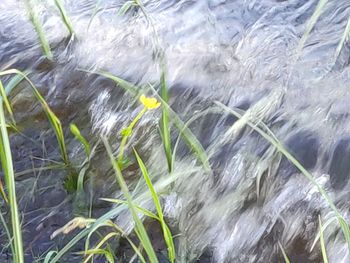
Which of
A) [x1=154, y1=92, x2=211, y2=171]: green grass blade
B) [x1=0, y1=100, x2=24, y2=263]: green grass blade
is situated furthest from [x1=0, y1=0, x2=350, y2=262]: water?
[x1=0, y1=100, x2=24, y2=263]: green grass blade

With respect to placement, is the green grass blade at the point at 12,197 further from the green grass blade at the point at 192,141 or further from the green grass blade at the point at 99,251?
the green grass blade at the point at 192,141

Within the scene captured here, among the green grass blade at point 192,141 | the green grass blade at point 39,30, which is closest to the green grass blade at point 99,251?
the green grass blade at point 192,141

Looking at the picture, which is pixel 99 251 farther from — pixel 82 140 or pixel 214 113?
pixel 214 113

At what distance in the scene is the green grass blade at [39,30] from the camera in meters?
1.87

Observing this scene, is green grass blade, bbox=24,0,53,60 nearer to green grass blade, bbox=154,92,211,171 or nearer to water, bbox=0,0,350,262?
water, bbox=0,0,350,262

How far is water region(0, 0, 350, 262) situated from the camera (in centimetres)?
144

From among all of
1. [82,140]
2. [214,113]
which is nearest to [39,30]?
[82,140]

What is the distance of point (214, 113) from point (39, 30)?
50cm

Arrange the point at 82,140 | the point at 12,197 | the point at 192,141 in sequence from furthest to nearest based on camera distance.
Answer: the point at 82,140 < the point at 192,141 < the point at 12,197

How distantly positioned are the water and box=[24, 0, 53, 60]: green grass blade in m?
0.03

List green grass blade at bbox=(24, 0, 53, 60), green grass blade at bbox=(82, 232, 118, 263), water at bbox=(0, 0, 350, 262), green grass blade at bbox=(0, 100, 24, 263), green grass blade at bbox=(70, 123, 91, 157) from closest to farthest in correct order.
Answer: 1. green grass blade at bbox=(0, 100, 24, 263)
2. green grass blade at bbox=(82, 232, 118, 263)
3. water at bbox=(0, 0, 350, 262)
4. green grass blade at bbox=(70, 123, 91, 157)
5. green grass blade at bbox=(24, 0, 53, 60)

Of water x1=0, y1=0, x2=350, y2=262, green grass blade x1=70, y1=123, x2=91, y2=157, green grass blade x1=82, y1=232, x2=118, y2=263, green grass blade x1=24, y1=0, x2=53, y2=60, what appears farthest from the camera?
green grass blade x1=24, y1=0, x2=53, y2=60

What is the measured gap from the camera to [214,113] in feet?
5.35

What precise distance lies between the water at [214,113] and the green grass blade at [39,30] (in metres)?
0.03
